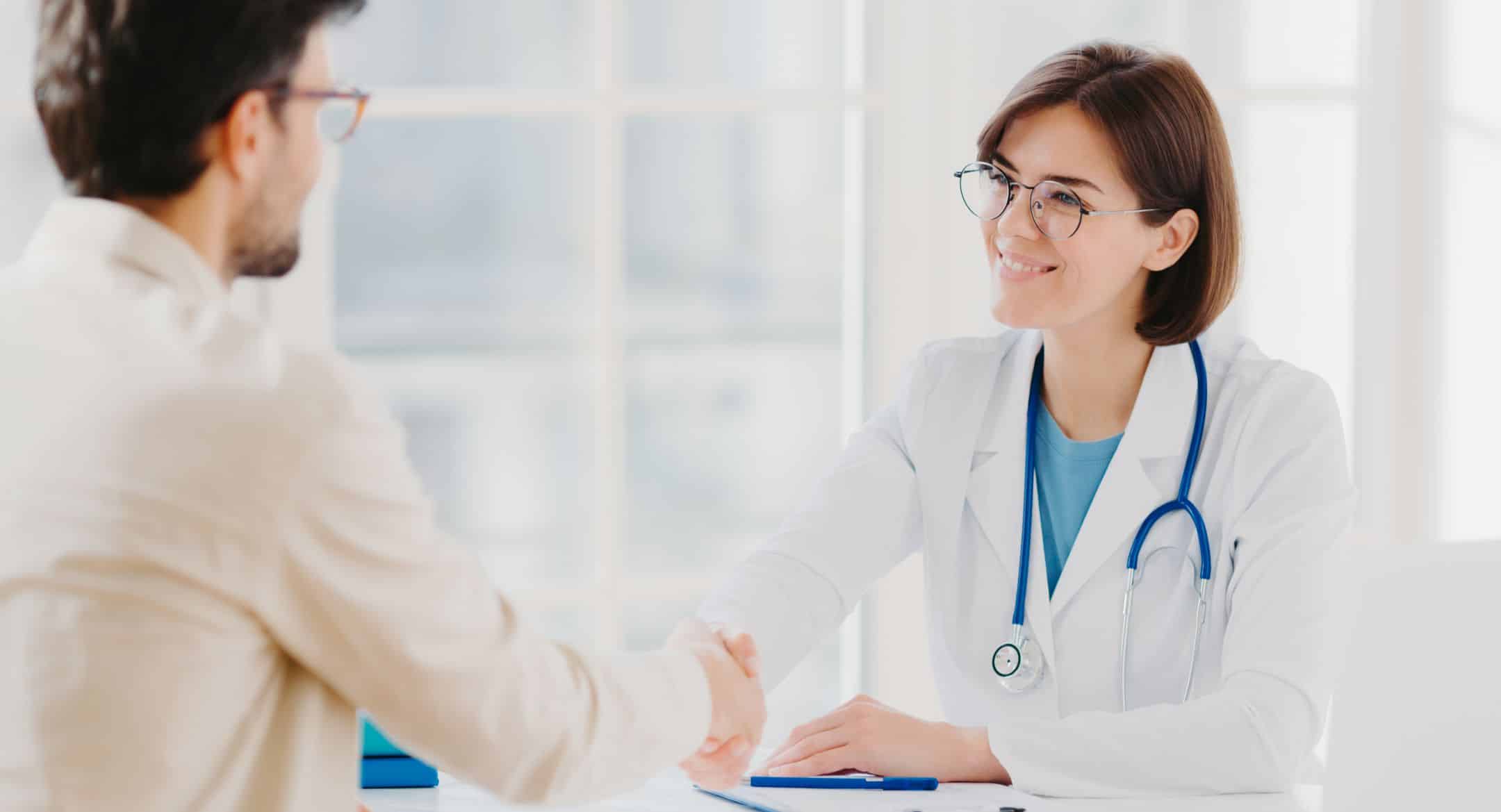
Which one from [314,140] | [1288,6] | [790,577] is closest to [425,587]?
[314,140]

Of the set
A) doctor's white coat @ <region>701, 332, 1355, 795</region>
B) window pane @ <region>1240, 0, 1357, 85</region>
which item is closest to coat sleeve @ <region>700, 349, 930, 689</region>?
doctor's white coat @ <region>701, 332, 1355, 795</region>

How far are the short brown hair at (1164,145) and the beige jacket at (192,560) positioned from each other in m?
1.24

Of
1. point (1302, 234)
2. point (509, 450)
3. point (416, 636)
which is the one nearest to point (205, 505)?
point (416, 636)

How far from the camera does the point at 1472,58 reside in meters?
3.00

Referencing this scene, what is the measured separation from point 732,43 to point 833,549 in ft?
4.70

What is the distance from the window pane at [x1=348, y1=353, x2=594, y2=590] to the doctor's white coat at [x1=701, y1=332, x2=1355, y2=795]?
102 centimetres

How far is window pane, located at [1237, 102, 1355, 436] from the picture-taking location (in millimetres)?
3104

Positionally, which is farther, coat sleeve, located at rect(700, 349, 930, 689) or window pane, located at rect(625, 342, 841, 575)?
window pane, located at rect(625, 342, 841, 575)

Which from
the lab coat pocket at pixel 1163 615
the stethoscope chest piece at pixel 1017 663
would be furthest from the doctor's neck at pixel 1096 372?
the stethoscope chest piece at pixel 1017 663

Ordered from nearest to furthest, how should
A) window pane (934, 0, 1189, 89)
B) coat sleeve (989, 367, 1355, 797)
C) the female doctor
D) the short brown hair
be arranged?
1. coat sleeve (989, 367, 1355, 797)
2. the female doctor
3. the short brown hair
4. window pane (934, 0, 1189, 89)

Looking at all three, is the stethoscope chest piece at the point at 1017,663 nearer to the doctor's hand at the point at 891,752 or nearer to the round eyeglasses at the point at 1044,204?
the doctor's hand at the point at 891,752

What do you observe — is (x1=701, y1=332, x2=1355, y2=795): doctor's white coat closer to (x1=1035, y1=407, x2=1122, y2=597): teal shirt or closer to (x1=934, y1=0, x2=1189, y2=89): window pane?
(x1=1035, y1=407, x2=1122, y2=597): teal shirt

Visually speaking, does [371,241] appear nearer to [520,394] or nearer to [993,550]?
[520,394]

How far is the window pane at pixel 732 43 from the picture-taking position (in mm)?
3008
